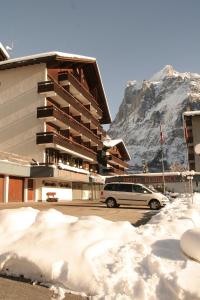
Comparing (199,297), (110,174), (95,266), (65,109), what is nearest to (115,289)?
(95,266)

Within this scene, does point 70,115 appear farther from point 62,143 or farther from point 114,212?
point 114,212

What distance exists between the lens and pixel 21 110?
37.4m

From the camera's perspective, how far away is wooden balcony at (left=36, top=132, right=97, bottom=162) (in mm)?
35625

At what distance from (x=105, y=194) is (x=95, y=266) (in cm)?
1977

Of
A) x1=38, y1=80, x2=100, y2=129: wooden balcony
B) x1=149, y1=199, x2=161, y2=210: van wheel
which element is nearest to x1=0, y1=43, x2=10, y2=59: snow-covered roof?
x1=38, y1=80, x2=100, y2=129: wooden balcony

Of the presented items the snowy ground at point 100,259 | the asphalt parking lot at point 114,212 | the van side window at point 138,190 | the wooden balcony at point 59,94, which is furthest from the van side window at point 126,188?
the snowy ground at point 100,259

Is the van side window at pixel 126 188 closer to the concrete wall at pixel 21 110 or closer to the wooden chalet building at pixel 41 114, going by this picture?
the wooden chalet building at pixel 41 114

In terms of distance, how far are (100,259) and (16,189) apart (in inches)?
1165

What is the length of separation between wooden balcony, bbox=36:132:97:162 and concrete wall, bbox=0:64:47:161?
816 millimetres

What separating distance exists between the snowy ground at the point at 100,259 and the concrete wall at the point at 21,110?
29.6 meters

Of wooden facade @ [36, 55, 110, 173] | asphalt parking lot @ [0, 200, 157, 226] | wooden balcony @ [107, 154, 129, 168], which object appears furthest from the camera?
wooden balcony @ [107, 154, 129, 168]

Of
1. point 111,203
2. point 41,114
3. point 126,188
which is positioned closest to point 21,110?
point 41,114

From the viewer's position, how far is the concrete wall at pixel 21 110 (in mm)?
36562

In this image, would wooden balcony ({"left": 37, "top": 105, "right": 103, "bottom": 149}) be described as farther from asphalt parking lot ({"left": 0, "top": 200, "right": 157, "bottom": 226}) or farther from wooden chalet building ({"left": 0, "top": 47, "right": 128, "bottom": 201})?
asphalt parking lot ({"left": 0, "top": 200, "right": 157, "bottom": 226})
